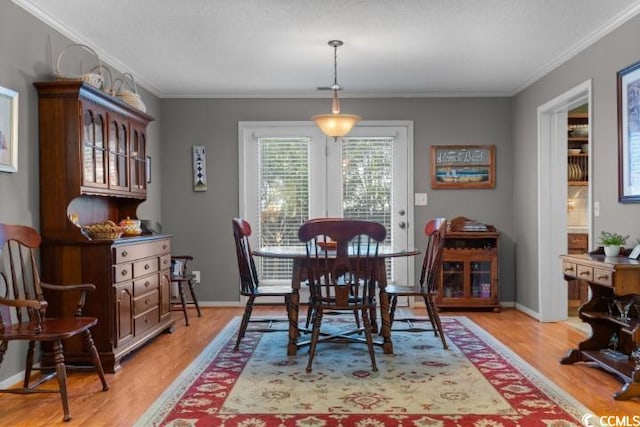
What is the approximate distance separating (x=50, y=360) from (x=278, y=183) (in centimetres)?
307

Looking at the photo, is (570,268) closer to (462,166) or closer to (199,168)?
(462,166)

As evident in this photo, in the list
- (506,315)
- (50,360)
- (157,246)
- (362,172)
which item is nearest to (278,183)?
(362,172)

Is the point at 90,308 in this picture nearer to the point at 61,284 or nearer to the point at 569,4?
the point at 61,284

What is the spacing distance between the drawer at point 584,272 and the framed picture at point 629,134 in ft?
1.82

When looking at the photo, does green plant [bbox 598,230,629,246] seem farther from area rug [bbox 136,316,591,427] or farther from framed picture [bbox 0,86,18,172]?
framed picture [bbox 0,86,18,172]

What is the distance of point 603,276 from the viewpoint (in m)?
3.02

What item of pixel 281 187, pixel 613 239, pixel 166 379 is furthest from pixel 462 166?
pixel 166 379

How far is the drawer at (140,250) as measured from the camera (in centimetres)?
350

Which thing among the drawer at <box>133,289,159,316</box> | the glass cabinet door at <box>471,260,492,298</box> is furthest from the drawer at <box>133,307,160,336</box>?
the glass cabinet door at <box>471,260,492,298</box>

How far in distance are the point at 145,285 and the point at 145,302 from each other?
125 mm

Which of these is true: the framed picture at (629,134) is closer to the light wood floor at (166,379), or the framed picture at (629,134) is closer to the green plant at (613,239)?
the green plant at (613,239)

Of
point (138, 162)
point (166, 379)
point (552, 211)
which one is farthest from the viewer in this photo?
point (552, 211)

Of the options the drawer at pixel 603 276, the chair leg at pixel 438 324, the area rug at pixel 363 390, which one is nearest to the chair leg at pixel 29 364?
the area rug at pixel 363 390

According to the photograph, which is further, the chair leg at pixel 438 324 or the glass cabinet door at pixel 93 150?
the chair leg at pixel 438 324
